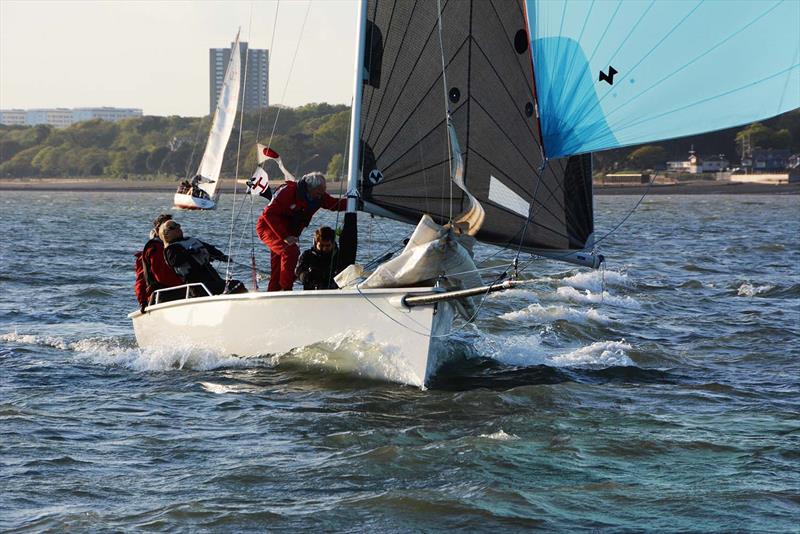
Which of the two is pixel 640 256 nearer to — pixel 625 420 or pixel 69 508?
pixel 625 420

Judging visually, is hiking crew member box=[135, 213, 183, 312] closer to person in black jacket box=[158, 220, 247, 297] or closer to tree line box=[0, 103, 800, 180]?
person in black jacket box=[158, 220, 247, 297]

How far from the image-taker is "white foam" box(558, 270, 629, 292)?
67.1ft

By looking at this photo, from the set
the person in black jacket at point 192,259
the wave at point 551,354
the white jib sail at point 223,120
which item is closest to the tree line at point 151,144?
the white jib sail at point 223,120

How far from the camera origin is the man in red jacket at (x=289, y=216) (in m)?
11.3

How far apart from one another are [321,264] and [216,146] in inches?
1384

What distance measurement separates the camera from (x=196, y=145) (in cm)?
11450

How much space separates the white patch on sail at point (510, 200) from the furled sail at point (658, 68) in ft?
2.36

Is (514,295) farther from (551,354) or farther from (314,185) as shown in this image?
(314,185)

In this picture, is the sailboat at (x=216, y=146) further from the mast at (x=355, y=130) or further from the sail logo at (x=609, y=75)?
the sail logo at (x=609, y=75)

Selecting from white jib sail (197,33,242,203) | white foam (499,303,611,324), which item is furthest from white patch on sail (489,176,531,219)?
white jib sail (197,33,242,203)

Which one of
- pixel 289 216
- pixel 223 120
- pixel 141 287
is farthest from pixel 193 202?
pixel 289 216

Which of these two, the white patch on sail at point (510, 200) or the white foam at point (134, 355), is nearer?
the white patch on sail at point (510, 200)

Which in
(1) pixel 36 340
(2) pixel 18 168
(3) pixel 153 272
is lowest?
(2) pixel 18 168

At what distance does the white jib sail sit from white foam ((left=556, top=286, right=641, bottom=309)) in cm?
2665
